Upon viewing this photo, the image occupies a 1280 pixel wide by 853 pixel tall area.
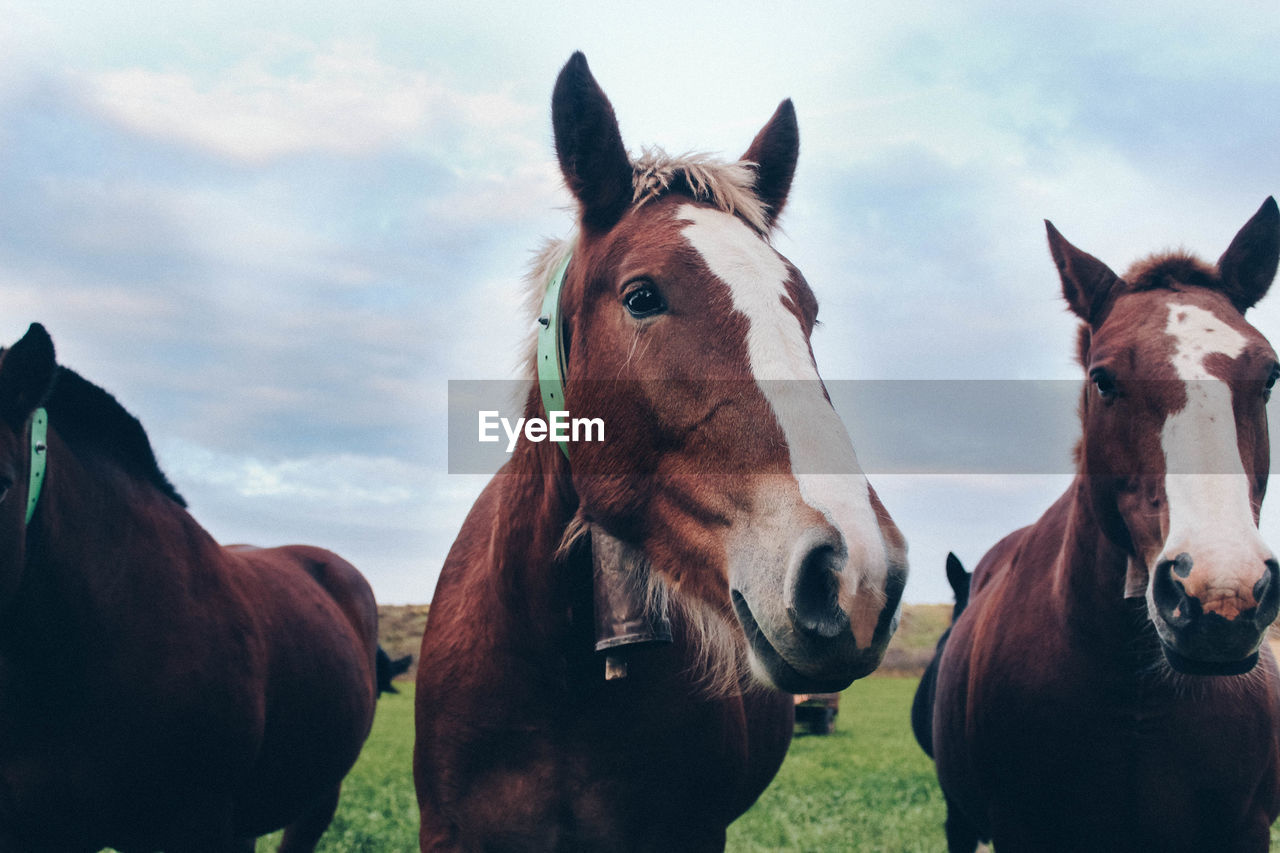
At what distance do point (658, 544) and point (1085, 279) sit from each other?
273 cm

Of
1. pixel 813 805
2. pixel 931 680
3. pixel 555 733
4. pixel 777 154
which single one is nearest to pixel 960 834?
pixel 931 680

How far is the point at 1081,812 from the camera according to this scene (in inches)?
153

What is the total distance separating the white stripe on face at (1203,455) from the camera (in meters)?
3.08

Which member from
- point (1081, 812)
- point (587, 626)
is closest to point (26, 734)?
point (587, 626)

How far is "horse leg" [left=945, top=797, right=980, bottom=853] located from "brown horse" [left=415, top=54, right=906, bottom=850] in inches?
149

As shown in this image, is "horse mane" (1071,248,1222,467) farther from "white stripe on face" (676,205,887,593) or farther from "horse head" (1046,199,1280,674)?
"white stripe on face" (676,205,887,593)

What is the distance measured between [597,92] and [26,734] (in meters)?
3.36

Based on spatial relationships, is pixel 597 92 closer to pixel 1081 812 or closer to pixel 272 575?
pixel 1081 812

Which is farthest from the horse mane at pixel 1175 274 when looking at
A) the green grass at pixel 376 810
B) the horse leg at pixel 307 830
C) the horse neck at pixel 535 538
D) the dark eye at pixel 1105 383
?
the green grass at pixel 376 810

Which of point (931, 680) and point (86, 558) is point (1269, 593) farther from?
point (931, 680)

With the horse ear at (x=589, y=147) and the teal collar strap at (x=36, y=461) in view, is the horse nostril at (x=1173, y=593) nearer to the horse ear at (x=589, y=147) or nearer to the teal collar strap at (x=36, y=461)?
the horse ear at (x=589, y=147)

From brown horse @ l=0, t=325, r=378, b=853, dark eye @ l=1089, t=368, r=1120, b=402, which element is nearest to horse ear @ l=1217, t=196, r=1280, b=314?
dark eye @ l=1089, t=368, r=1120, b=402

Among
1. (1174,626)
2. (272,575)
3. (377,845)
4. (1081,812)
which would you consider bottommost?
(377,845)

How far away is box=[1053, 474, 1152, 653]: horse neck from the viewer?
373cm
